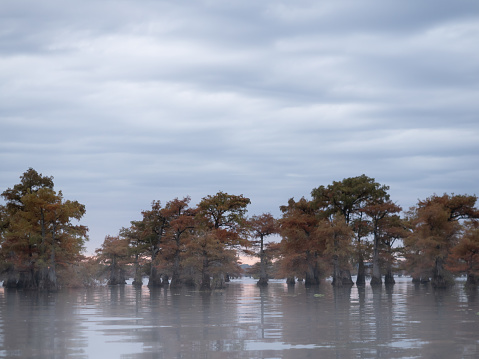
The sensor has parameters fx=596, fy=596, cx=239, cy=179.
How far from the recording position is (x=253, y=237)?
326ft

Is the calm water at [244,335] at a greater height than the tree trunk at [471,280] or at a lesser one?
greater

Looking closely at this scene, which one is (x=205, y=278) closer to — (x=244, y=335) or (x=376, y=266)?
(x=376, y=266)

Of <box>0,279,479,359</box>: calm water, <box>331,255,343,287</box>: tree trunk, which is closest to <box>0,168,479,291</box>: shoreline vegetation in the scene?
<box>331,255,343,287</box>: tree trunk

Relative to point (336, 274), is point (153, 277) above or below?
below

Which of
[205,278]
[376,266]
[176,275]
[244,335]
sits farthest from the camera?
[376,266]

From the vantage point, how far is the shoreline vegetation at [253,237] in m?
70.8

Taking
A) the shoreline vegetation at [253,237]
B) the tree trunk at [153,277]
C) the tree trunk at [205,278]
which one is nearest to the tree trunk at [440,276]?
the shoreline vegetation at [253,237]

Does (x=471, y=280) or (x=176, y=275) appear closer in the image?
(x=471, y=280)

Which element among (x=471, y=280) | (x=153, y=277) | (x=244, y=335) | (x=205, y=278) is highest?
(x=244, y=335)

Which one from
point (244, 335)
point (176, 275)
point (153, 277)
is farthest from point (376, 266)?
point (244, 335)

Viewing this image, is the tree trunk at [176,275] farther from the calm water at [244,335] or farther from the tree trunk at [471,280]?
the calm water at [244,335]

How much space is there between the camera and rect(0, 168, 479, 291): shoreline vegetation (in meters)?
70.8

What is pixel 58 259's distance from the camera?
72562mm

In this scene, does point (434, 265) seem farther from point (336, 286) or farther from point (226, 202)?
point (226, 202)
